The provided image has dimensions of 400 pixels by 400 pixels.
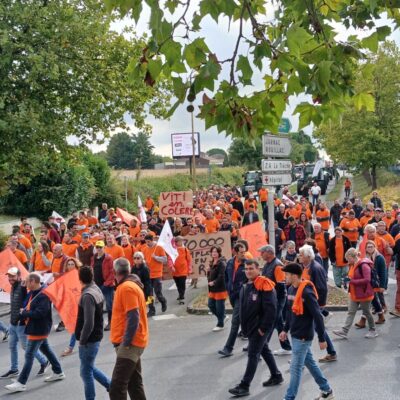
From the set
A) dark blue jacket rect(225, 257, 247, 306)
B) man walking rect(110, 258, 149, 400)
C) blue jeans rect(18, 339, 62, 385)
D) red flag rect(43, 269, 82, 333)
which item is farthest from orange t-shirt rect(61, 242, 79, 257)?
man walking rect(110, 258, 149, 400)

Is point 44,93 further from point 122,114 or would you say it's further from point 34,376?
point 34,376

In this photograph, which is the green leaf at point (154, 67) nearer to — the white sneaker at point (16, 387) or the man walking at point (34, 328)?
the man walking at point (34, 328)

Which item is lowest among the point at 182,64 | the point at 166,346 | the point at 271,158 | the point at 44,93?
the point at 166,346

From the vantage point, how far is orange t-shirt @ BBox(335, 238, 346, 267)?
14.0 metres

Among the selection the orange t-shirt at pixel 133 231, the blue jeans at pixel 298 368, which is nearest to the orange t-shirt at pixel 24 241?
the orange t-shirt at pixel 133 231

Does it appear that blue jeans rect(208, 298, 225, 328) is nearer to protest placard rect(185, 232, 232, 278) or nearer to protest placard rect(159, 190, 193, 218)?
protest placard rect(185, 232, 232, 278)

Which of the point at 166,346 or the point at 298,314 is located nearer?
the point at 298,314

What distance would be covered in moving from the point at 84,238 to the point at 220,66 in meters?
10.2

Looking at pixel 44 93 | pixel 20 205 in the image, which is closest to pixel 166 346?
pixel 44 93

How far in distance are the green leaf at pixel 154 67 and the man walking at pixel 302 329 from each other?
3419 millimetres

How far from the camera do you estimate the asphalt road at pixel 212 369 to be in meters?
8.15

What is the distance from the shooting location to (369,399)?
766 centimetres

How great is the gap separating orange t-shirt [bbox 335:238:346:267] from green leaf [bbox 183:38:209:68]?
385 inches

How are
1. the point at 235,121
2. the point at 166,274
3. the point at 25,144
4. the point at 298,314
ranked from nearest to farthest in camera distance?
the point at 235,121
the point at 298,314
the point at 166,274
the point at 25,144
